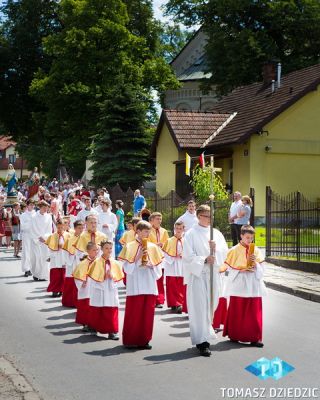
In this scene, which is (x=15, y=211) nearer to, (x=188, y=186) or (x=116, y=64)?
(x=188, y=186)

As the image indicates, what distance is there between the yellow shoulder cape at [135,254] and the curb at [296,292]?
4999 millimetres

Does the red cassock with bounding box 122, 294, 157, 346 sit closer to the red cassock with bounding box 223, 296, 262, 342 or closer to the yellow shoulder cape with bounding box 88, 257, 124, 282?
the yellow shoulder cape with bounding box 88, 257, 124, 282

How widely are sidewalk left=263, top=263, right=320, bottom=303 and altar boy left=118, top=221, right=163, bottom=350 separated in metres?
5.13

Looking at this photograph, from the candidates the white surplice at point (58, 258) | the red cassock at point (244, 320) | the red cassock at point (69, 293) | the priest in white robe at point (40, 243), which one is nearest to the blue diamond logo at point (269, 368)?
the red cassock at point (244, 320)

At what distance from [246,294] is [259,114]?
24.4m

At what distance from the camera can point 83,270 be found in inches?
438

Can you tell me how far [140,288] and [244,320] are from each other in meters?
1.42

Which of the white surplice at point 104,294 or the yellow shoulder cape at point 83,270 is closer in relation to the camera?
the white surplice at point 104,294

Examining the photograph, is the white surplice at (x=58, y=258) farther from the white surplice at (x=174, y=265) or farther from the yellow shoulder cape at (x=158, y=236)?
the white surplice at (x=174, y=265)

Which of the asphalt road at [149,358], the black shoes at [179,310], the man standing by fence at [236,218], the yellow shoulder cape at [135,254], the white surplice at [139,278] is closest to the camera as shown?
the asphalt road at [149,358]

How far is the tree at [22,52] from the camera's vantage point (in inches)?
2062

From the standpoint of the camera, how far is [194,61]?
62.6 m

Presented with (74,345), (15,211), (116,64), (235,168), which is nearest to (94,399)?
(74,345)

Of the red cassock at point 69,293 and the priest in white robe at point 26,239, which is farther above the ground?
the priest in white robe at point 26,239
